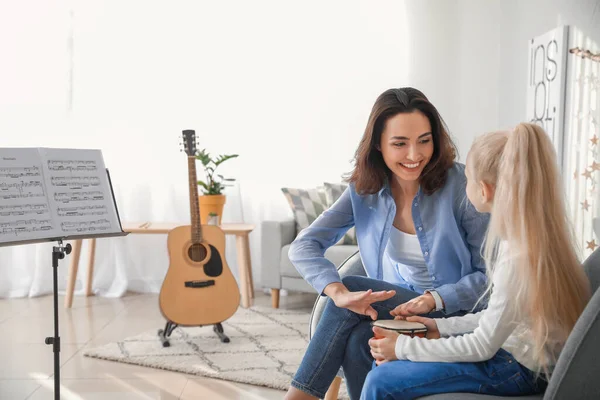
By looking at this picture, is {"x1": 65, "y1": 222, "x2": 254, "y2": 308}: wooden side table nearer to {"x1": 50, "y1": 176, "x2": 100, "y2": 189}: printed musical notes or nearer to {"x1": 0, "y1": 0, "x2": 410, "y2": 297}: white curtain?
{"x1": 0, "y1": 0, "x2": 410, "y2": 297}: white curtain

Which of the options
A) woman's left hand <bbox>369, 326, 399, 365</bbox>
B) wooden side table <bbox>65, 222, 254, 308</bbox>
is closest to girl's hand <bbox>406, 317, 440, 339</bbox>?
woman's left hand <bbox>369, 326, 399, 365</bbox>

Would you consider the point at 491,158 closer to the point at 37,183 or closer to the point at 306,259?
the point at 306,259

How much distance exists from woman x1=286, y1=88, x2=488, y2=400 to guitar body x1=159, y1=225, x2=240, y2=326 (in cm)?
149

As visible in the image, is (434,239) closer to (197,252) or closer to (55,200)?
(55,200)

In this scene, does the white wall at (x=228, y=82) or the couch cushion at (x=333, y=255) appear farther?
the white wall at (x=228, y=82)

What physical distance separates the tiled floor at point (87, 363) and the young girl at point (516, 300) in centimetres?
141

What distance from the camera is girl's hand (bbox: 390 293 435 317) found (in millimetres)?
1819

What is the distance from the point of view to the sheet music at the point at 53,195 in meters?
2.12

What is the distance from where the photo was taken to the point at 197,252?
12.0ft

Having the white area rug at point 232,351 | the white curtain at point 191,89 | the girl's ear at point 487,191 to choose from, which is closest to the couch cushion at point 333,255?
the white area rug at point 232,351

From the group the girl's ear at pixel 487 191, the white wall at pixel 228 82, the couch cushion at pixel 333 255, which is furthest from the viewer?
the white wall at pixel 228 82

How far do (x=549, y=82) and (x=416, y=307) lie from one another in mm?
2397

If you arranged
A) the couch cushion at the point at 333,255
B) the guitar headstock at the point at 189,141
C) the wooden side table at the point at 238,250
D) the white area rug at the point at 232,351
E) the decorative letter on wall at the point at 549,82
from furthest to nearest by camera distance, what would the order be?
1. the wooden side table at the point at 238,250
2. the couch cushion at the point at 333,255
3. the guitar headstock at the point at 189,141
4. the decorative letter on wall at the point at 549,82
5. the white area rug at the point at 232,351

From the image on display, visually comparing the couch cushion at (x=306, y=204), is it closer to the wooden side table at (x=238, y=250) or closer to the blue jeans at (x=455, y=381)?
the wooden side table at (x=238, y=250)
